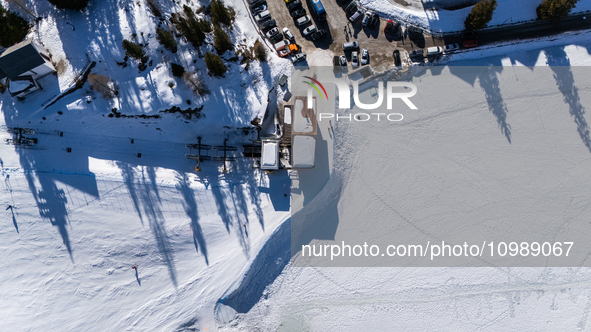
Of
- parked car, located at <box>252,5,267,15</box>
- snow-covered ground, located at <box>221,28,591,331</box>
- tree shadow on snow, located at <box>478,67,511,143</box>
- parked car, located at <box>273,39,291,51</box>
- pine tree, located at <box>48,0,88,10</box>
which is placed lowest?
snow-covered ground, located at <box>221,28,591,331</box>

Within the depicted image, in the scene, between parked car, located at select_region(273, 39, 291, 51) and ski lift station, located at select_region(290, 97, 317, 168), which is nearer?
ski lift station, located at select_region(290, 97, 317, 168)

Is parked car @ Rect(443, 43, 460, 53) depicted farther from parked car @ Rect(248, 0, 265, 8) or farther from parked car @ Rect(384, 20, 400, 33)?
parked car @ Rect(248, 0, 265, 8)

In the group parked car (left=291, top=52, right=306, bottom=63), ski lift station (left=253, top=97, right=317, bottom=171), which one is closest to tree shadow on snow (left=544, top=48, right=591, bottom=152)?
parked car (left=291, top=52, right=306, bottom=63)

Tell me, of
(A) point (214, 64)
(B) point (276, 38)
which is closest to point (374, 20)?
(B) point (276, 38)

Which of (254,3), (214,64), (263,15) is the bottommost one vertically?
(214,64)

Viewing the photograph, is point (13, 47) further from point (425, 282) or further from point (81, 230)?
point (425, 282)

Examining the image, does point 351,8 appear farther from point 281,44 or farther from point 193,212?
point 193,212

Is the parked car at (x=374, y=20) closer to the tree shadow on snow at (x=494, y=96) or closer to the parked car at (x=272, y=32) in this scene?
the parked car at (x=272, y=32)

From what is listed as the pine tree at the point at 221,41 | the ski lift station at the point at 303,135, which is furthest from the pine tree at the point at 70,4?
the ski lift station at the point at 303,135
